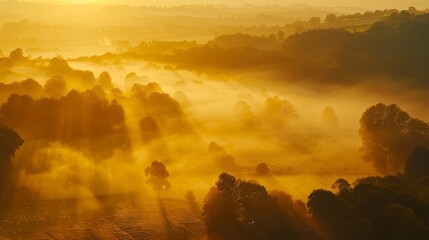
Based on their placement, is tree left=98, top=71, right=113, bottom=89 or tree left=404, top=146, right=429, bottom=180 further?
tree left=98, top=71, right=113, bottom=89

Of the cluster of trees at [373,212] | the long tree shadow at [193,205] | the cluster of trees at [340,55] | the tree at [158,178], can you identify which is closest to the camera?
the cluster of trees at [373,212]

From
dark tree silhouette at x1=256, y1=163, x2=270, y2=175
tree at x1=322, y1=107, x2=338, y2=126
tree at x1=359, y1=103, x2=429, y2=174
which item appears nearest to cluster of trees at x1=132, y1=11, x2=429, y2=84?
tree at x1=322, y1=107, x2=338, y2=126

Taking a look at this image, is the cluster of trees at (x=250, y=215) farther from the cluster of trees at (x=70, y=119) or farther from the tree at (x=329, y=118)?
the tree at (x=329, y=118)

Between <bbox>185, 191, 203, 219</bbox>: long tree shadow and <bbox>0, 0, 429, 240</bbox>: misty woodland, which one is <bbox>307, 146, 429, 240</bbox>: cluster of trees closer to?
<bbox>0, 0, 429, 240</bbox>: misty woodland

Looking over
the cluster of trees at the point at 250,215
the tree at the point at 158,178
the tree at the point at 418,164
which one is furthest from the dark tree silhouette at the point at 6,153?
the tree at the point at 418,164

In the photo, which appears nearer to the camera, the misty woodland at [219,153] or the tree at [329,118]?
the misty woodland at [219,153]

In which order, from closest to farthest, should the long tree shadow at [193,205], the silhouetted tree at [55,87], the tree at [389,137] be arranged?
the long tree shadow at [193,205] → the tree at [389,137] → the silhouetted tree at [55,87]
